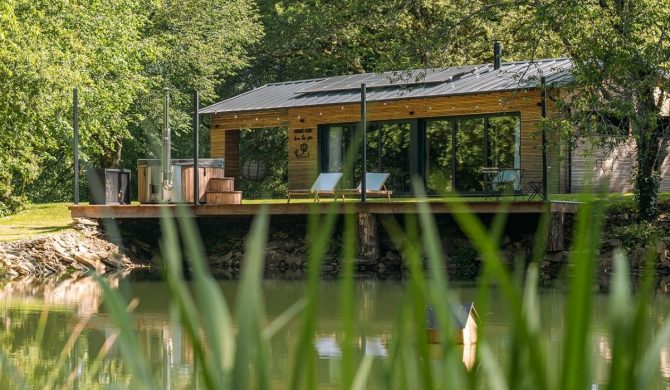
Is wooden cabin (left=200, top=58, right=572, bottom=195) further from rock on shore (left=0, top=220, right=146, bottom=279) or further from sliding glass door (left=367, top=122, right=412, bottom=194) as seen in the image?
rock on shore (left=0, top=220, right=146, bottom=279)

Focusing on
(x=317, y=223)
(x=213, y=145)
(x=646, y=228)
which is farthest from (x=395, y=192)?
(x=317, y=223)

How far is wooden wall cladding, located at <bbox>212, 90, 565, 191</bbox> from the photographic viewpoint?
23.6 metres

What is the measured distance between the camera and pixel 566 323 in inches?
39.1

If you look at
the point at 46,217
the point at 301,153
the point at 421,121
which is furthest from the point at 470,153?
the point at 46,217

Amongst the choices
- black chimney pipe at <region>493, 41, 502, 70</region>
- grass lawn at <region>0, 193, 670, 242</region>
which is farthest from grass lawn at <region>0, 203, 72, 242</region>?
black chimney pipe at <region>493, 41, 502, 70</region>

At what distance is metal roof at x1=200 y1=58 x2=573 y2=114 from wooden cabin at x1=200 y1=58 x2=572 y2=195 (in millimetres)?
32

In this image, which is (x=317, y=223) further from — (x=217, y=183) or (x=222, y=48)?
(x=222, y=48)

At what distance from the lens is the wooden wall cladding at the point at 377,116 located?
2359 cm

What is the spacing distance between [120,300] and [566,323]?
1.22 feet

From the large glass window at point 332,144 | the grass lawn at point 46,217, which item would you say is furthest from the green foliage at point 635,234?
the large glass window at point 332,144

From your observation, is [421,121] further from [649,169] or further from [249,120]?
[649,169]

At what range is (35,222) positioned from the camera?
24703mm

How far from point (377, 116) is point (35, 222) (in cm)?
742

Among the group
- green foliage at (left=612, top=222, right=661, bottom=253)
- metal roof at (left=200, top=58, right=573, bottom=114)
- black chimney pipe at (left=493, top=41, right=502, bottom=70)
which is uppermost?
black chimney pipe at (left=493, top=41, right=502, bottom=70)
